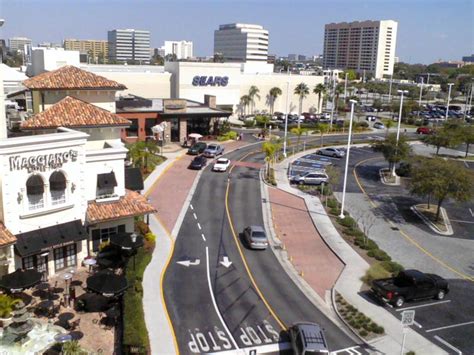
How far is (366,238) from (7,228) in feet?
87.8

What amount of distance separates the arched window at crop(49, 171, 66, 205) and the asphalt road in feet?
28.1

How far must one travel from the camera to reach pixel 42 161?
96.2 ft

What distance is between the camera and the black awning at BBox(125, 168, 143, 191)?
1640 inches

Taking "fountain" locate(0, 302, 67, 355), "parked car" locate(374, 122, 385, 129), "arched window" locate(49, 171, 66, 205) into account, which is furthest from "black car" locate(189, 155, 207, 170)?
"parked car" locate(374, 122, 385, 129)

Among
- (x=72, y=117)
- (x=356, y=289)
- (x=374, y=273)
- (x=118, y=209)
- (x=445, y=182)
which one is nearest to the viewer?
(x=356, y=289)

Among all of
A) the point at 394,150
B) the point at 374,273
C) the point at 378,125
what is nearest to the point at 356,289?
the point at 374,273

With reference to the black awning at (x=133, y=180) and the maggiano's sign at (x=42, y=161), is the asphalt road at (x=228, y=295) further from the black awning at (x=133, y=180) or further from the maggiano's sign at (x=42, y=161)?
the maggiano's sign at (x=42, y=161)

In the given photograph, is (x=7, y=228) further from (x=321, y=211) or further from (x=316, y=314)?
(x=321, y=211)

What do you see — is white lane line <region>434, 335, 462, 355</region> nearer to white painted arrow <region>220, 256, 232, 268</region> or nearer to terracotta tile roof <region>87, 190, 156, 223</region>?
white painted arrow <region>220, 256, 232, 268</region>

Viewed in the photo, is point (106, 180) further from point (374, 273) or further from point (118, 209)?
point (374, 273)

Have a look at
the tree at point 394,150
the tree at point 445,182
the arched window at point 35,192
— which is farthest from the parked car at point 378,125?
the arched window at point 35,192

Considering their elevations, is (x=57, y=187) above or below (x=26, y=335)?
above

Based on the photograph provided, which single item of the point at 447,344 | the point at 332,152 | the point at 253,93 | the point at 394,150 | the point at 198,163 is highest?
the point at 253,93

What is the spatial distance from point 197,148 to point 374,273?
4050cm
